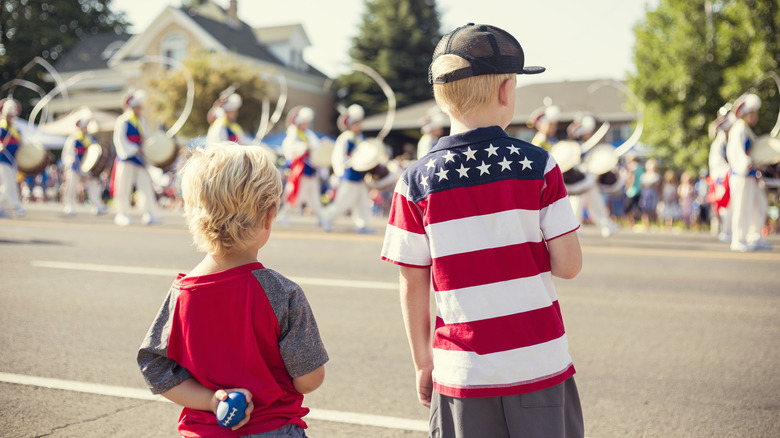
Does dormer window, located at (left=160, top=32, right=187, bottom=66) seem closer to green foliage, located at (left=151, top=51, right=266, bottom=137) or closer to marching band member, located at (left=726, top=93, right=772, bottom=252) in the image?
green foliage, located at (left=151, top=51, right=266, bottom=137)

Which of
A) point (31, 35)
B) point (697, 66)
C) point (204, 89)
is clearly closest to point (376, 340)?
point (697, 66)

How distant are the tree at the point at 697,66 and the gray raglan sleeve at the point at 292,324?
20.4 m

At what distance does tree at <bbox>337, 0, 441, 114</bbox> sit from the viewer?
151 ft

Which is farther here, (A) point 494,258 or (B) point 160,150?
(B) point 160,150

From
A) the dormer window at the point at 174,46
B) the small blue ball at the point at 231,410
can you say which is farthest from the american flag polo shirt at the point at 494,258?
the dormer window at the point at 174,46

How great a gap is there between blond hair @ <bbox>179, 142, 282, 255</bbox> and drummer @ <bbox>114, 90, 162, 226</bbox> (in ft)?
42.6

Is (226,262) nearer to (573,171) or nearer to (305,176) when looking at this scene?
(573,171)

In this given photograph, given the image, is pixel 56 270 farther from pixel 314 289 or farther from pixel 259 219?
pixel 259 219

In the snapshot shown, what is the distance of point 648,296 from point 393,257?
18.6 ft

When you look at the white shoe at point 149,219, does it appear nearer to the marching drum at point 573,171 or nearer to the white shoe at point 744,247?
the marching drum at point 573,171

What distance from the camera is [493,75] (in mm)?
2047

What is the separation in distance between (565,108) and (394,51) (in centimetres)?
Answer: 1674

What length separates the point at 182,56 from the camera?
4053 cm

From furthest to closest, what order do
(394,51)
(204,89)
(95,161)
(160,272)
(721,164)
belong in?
(394,51) < (204,89) < (95,161) < (721,164) < (160,272)
